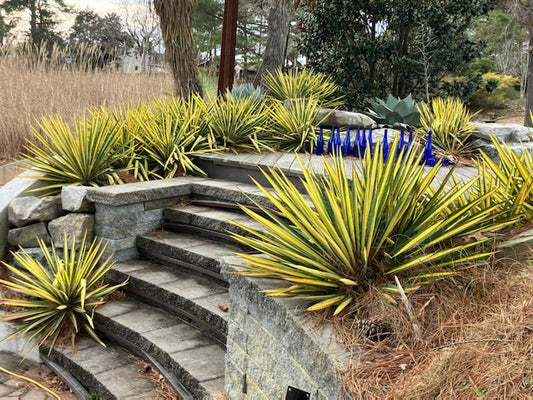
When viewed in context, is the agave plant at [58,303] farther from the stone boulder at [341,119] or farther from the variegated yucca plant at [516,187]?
the stone boulder at [341,119]

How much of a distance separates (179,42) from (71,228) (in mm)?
4822

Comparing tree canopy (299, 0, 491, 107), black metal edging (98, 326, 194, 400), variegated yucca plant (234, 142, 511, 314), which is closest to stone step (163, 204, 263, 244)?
black metal edging (98, 326, 194, 400)

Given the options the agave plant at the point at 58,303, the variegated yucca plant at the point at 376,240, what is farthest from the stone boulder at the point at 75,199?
the variegated yucca plant at the point at 376,240

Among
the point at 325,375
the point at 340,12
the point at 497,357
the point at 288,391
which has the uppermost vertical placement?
the point at 340,12

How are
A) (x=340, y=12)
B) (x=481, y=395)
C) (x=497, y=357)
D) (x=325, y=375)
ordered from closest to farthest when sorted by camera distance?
1. (x=481, y=395)
2. (x=497, y=357)
3. (x=325, y=375)
4. (x=340, y=12)

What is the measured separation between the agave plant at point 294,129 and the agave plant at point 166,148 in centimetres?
76

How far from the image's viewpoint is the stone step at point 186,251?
4.23 metres

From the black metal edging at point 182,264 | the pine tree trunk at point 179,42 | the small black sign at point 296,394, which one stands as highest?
the pine tree trunk at point 179,42

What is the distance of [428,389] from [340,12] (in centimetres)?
893

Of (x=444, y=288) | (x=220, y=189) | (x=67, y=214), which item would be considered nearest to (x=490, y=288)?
(x=444, y=288)

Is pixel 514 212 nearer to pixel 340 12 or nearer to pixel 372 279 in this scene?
pixel 372 279

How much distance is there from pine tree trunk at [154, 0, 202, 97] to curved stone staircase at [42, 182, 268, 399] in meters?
4.05

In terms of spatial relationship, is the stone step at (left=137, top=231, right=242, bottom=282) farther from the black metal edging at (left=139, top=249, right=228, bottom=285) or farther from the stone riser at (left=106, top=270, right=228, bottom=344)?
the stone riser at (left=106, top=270, right=228, bottom=344)

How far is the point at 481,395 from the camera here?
6.26ft
